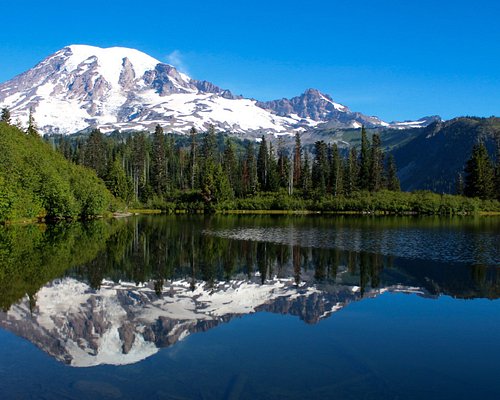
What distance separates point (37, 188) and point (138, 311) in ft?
183

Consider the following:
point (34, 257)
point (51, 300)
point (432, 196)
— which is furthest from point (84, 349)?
point (432, 196)

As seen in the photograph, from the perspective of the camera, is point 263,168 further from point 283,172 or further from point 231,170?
point 231,170

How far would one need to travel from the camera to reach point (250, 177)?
140 m

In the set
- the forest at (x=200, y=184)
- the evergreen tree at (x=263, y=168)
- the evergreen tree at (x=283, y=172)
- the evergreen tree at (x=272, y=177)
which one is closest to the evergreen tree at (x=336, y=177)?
the forest at (x=200, y=184)

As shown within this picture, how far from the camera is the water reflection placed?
17.7 m

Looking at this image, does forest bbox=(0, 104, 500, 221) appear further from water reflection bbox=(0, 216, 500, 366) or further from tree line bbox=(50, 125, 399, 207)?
water reflection bbox=(0, 216, 500, 366)

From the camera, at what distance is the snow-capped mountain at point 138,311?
16078 mm

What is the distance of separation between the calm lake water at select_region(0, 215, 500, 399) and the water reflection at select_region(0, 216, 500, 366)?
0.09m

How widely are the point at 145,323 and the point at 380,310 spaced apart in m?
9.29

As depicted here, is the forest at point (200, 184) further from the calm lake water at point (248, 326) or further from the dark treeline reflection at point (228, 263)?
the calm lake water at point (248, 326)

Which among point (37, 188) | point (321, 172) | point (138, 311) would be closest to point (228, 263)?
point (138, 311)

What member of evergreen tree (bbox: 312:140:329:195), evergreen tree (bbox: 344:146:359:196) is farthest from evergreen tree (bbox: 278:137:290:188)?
evergreen tree (bbox: 344:146:359:196)

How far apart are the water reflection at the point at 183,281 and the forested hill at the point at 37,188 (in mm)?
16732

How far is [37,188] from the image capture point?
70.2m
